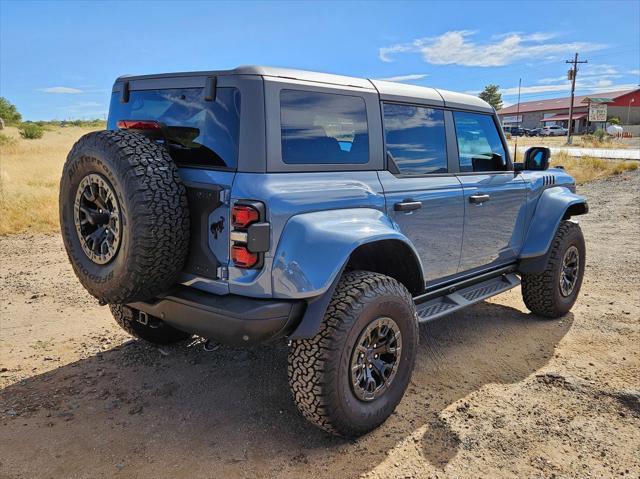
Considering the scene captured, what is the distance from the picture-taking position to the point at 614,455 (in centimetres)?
277

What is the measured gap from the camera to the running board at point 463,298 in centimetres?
358

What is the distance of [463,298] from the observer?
3898 mm

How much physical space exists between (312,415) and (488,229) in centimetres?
212

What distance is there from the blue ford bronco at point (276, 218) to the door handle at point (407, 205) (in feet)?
Result: 0.05

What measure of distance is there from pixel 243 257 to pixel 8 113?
57413mm

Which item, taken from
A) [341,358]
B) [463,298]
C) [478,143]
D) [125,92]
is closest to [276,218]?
[341,358]

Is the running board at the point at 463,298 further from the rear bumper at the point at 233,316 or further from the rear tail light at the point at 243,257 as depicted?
the rear tail light at the point at 243,257

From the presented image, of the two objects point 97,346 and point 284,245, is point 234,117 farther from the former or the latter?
point 97,346

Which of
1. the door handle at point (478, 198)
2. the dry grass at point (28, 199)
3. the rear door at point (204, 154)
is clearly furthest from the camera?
the dry grass at point (28, 199)

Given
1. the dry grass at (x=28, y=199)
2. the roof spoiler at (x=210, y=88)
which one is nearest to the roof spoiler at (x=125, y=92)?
the roof spoiler at (x=210, y=88)

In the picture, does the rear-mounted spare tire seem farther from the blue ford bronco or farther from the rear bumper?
the rear bumper

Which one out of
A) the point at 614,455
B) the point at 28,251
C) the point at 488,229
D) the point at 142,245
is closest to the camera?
the point at 142,245

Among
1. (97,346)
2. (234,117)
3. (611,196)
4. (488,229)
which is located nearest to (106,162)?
(234,117)

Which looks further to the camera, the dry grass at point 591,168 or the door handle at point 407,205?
the dry grass at point 591,168
